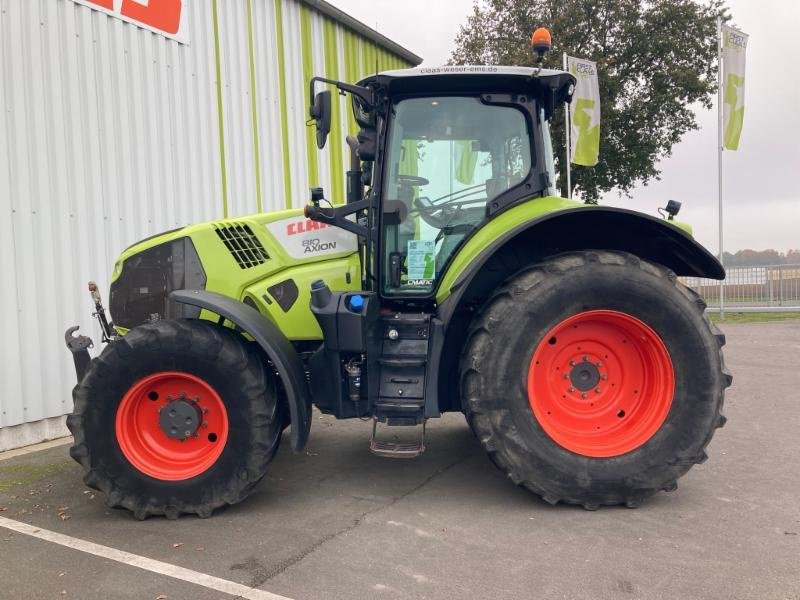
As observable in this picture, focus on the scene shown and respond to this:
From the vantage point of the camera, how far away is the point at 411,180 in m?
3.79

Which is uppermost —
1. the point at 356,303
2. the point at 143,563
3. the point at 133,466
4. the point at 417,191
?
the point at 417,191

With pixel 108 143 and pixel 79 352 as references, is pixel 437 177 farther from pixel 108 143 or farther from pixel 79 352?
pixel 108 143

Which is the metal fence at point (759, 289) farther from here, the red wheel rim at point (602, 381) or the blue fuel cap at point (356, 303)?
the blue fuel cap at point (356, 303)

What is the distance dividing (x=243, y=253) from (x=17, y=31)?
3124mm

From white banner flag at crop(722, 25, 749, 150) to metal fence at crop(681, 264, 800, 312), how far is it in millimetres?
3862

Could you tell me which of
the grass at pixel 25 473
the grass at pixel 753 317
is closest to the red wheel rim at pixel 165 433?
the grass at pixel 25 473

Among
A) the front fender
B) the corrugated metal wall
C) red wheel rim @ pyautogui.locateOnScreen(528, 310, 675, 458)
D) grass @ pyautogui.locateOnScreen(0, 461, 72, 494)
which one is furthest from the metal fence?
grass @ pyautogui.locateOnScreen(0, 461, 72, 494)

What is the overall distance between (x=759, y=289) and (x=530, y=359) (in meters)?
16.1

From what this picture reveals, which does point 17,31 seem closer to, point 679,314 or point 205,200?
point 205,200

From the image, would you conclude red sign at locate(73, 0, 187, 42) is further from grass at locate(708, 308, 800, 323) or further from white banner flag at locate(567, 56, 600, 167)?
grass at locate(708, 308, 800, 323)

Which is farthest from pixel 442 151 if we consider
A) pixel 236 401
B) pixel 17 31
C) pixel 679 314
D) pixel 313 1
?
pixel 313 1

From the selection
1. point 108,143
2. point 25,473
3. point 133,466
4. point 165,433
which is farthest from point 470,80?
point 25,473

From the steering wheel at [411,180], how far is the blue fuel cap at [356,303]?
755mm

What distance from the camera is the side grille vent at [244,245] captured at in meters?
3.96
